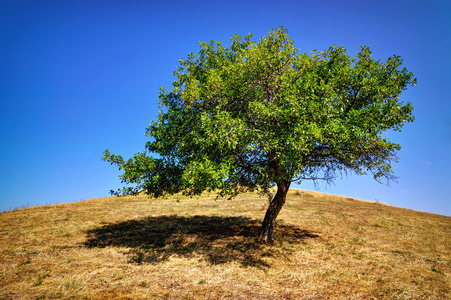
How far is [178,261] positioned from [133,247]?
14.6 ft

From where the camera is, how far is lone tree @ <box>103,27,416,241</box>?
13273 mm

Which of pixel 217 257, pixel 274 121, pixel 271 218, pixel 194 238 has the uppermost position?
pixel 274 121

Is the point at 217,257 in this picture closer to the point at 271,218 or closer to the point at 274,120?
the point at 271,218

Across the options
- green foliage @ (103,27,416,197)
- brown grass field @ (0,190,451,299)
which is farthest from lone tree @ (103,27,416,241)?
brown grass field @ (0,190,451,299)

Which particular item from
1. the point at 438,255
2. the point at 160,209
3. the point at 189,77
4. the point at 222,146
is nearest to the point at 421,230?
the point at 438,255

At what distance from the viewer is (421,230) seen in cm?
2359

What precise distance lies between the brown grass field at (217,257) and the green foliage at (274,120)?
14.4ft

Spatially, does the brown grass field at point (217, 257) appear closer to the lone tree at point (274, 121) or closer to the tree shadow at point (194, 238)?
the tree shadow at point (194, 238)

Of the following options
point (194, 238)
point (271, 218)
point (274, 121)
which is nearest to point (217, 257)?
point (194, 238)

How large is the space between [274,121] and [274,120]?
7 cm

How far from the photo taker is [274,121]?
1488cm

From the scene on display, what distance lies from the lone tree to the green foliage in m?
0.07

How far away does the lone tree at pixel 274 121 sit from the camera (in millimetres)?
13273

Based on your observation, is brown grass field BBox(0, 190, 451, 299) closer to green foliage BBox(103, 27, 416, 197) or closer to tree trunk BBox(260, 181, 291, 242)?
tree trunk BBox(260, 181, 291, 242)
